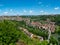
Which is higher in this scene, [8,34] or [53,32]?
[8,34]

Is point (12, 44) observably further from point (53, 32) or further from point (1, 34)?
point (53, 32)

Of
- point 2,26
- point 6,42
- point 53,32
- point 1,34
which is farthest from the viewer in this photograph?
point 53,32

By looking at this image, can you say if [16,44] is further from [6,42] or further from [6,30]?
[6,30]

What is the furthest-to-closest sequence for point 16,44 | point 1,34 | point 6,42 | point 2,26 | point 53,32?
1. point 53,32
2. point 2,26
3. point 1,34
4. point 6,42
5. point 16,44

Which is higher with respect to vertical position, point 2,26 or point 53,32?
point 2,26

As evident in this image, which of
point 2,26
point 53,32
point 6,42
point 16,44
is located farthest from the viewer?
point 53,32

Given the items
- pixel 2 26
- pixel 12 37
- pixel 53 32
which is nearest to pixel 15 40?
pixel 12 37

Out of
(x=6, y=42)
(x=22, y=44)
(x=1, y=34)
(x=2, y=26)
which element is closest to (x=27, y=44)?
(x=22, y=44)

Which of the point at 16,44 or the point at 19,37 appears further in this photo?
the point at 19,37

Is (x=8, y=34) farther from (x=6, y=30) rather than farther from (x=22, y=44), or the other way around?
(x=22, y=44)
